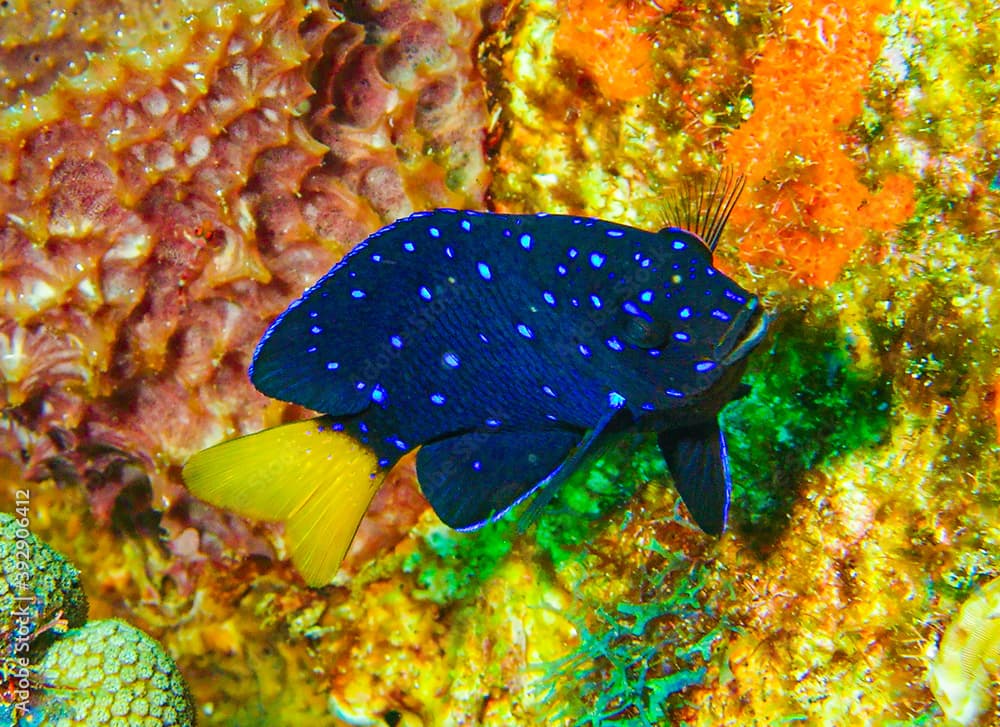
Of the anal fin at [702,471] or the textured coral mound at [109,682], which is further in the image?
the textured coral mound at [109,682]

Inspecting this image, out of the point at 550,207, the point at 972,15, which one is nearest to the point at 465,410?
the point at 550,207

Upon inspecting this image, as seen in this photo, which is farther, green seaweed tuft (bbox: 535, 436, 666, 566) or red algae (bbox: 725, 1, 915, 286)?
green seaweed tuft (bbox: 535, 436, 666, 566)

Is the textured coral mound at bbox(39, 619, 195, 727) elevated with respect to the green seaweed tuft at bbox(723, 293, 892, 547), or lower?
lower

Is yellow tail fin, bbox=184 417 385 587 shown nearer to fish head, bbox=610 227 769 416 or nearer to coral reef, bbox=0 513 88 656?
fish head, bbox=610 227 769 416

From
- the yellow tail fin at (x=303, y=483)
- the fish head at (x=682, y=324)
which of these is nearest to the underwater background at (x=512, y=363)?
the fish head at (x=682, y=324)

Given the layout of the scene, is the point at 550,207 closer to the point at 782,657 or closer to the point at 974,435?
the point at 974,435

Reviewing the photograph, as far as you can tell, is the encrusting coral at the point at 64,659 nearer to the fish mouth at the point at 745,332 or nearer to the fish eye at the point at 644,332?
the fish eye at the point at 644,332

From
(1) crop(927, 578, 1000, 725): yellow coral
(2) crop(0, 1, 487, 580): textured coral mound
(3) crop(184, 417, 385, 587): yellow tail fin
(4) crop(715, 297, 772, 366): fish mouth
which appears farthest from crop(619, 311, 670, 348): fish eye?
(2) crop(0, 1, 487, 580): textured coral mound

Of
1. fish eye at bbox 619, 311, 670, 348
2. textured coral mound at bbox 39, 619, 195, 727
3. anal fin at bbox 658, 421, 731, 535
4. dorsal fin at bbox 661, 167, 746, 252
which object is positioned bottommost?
textured coral mound at bbox 39, 619, 195, 727

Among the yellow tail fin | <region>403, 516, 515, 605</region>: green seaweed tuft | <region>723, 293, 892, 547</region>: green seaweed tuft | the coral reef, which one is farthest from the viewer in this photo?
<region>403, 516, 515, 605</region>: green seaweed tuft
